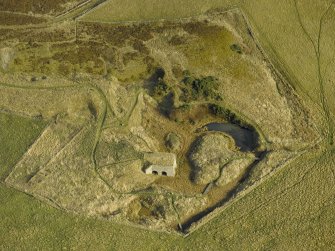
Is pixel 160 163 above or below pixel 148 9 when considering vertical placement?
below

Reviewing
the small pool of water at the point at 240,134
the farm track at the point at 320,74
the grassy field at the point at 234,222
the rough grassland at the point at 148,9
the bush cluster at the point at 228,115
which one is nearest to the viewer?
the grassy field at the point at 234,222

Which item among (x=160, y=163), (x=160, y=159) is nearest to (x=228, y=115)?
(x=160, y=159)

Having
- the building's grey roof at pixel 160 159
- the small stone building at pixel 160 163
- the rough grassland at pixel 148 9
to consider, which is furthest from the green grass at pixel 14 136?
the rough grassland at pixel 148 9

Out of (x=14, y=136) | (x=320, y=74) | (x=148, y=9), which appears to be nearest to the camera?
(x=14, y=136)

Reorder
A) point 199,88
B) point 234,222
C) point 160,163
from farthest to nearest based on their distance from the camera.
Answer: point 199,88 → point 160,163 → point 234,222

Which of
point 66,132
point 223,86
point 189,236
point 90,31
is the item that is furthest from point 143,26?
point 189,236

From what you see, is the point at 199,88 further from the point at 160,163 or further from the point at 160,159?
the point at 160,163

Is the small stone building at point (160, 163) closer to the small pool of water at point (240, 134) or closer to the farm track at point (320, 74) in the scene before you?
the small pool of water at point (240, 134)
